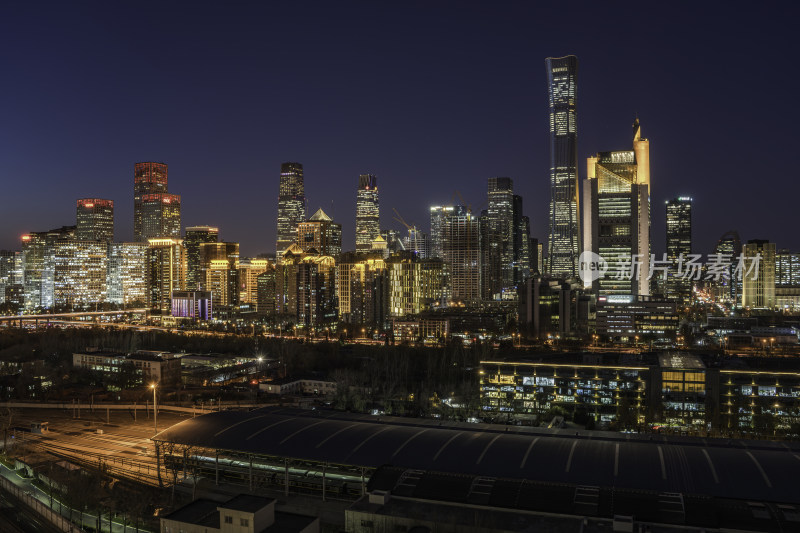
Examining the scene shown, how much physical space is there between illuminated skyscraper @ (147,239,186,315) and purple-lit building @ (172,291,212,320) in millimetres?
6243

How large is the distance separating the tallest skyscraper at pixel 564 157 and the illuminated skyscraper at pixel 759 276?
2724cm

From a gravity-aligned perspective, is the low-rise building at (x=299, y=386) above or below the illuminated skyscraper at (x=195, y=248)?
below

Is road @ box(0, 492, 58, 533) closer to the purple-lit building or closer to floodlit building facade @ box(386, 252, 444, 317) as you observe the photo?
floodlit building facade @ box(386, 252, 444, 317)

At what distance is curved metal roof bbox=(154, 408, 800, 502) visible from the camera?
1177 cm

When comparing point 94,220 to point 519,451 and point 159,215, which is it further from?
point 519,451

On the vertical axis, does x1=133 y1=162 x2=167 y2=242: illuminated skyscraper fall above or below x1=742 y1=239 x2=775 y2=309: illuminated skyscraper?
above

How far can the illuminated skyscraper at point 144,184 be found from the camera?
347 feet

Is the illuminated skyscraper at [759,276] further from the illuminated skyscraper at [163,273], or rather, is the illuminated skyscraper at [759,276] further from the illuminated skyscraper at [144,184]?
the illuminated skyscraper at [144,184]

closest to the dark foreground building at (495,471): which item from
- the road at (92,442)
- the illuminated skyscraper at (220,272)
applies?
the road at (92,442)

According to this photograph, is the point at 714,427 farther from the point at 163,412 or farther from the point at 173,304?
the point at 173,304

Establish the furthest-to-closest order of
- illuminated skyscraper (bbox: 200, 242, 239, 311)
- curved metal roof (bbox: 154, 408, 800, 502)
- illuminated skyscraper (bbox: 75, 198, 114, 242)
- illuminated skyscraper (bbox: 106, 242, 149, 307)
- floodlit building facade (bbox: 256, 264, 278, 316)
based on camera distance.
Answer: illuminated skyscraper (bbox: 75, 198, 114, 242), illuminated skyscraper (bbox: 106, 242, 149, 307), illuminated skyscraper (bbox: 200, 242, 239, 311), floodlit building facade (bbox: 256, 264, 278, 316), curved metal roof (bbox: 154, 408, 800, 502)

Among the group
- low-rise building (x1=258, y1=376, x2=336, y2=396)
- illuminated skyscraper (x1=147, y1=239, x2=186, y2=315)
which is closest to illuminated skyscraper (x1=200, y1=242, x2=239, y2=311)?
illuminated skyscraper (x1=147, y1=239, x2=186, y2=315)

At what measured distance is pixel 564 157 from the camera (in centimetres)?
9488

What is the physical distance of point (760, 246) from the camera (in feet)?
229
